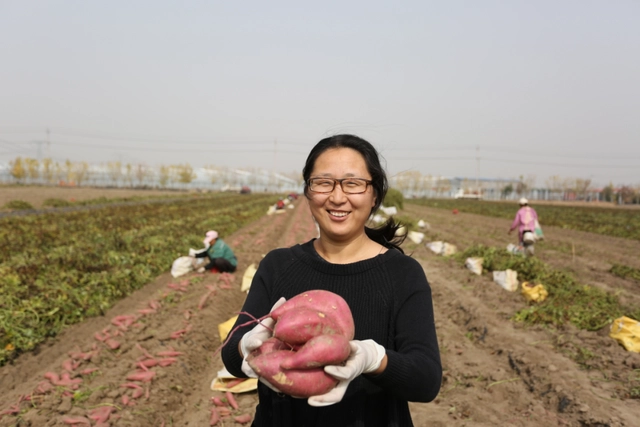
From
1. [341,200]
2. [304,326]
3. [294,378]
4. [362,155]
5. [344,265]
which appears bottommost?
[294,378]

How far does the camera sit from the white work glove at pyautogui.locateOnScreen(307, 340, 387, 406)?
129cm

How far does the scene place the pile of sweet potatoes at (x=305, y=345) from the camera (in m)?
1.31

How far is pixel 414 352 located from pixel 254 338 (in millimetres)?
510

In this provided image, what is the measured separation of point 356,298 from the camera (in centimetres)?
166

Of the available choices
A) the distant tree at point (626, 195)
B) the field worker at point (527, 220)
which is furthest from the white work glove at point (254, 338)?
the distant tree at point (626, 195)

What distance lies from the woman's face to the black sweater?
0.43 feet

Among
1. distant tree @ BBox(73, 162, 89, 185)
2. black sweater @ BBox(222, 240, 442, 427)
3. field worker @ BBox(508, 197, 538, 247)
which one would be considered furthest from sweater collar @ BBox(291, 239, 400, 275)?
distant tree @ BBox(73, 162, 89, 185)

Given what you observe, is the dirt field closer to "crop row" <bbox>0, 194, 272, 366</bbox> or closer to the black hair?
"crop row" <bbox>0, 194, 272, 366</bbox>

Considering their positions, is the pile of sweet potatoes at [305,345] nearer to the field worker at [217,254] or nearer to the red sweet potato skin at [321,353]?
the red sweet potato skin at [321,353]

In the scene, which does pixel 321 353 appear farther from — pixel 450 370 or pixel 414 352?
pixel 450 370

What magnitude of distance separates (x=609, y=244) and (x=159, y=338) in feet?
50.5

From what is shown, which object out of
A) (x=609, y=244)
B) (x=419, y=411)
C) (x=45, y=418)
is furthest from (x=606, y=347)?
(x=609, y=244)

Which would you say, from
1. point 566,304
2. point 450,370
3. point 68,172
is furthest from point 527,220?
point 68,172

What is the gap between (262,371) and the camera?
137 centimetres
